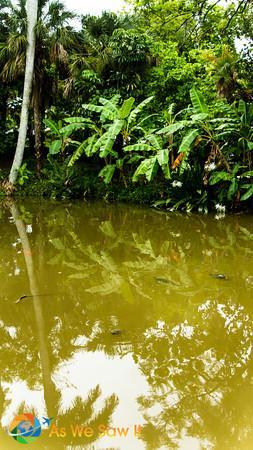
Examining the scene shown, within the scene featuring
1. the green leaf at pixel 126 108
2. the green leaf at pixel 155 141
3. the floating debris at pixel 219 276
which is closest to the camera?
the floating debris at pixel 219 276

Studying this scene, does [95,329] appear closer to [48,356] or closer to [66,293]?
[48,356]

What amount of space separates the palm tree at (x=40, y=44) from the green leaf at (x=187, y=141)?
7128mm

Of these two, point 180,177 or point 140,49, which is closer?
point 180,177

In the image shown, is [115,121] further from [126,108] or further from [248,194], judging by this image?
[248,194]

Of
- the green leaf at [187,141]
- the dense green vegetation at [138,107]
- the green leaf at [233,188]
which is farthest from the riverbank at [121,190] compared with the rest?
the green leaf at [187,141]

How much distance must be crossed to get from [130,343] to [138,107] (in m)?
10.5

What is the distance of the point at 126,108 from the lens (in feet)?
42.2

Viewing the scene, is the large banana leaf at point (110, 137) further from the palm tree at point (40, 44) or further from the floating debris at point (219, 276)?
the floating debris at point (219, 276)

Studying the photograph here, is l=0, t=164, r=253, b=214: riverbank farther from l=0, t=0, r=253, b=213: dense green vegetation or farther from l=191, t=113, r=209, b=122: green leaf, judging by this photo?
l=191, t=113, r=209, b=122: green leaf

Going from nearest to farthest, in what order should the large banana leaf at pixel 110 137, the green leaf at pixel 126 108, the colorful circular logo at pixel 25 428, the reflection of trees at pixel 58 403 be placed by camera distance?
the colorful circular logo at pixel 25 428, the reflection of trees at pixel 58 403, the large banana leaf at pixel 110 137, the green leaf at pixel 126 108

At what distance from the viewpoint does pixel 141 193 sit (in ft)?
44.2

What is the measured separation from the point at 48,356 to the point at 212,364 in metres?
1.48

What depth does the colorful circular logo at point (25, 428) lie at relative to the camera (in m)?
2.65

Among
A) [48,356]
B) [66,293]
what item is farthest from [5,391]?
[66,293]
